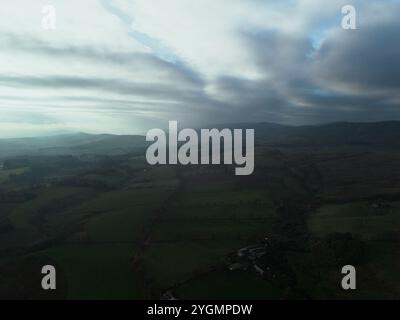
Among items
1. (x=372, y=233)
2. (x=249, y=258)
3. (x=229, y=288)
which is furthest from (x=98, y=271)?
(x=372, y=233)

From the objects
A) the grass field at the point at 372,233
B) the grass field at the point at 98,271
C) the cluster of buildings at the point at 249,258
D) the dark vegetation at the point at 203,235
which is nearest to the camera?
Result: the grass field at the point at 98,271

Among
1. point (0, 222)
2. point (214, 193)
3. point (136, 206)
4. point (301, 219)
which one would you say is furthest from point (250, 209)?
point (0, 222)

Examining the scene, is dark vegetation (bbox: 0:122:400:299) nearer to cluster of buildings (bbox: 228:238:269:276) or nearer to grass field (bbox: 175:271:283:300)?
grass field (bbox: 175:271:283:300)

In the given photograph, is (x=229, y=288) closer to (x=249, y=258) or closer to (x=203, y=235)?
(x=249, y=258)

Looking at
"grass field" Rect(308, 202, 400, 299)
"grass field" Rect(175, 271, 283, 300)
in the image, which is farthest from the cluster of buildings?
"grass field" Rect(308, 202, 400, 299)

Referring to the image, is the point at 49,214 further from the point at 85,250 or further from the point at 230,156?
the point at 230,156

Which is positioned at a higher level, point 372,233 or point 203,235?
point 372,233

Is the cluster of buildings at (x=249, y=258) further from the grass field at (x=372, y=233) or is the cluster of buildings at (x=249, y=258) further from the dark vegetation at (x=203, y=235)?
the grass field at (x=372, y=233)

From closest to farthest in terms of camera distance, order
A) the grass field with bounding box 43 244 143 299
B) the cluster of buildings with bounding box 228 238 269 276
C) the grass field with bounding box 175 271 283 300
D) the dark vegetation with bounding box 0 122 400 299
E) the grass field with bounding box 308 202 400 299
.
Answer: the grass field with bounding box 175 271 283 300 → the grass field with bounding box 43 244 143 299 → the grass field with bounding box 308 202 400 299 → the dark vegetation with bounding box 0 122 400 299 → the cluster of buildings with bounding box 228 238 269 276

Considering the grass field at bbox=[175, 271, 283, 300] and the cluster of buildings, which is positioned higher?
the cluster of buildings

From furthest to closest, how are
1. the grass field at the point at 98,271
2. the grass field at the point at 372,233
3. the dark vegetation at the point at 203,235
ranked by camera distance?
the dark vegetation at the point at 203,235 < the grass field at the point at 372,233 < the grass field at the point at 98,271

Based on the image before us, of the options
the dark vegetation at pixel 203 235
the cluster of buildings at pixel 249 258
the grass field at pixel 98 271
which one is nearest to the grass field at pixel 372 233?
the dark vegetation at pixel 203 235
